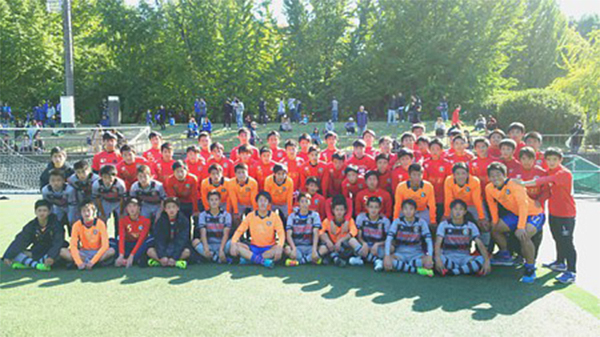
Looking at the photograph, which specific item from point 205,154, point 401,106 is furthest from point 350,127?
point 205,154

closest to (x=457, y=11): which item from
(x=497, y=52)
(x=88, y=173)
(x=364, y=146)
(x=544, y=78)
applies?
(x=497, y=52)

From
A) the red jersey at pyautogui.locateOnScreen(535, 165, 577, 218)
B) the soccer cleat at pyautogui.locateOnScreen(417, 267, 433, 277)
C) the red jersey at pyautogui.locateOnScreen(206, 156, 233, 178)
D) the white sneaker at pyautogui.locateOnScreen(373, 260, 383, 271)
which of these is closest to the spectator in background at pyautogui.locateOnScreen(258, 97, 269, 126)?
the red jersey at pyautogui.locateOnScreen(206, 156, 233, 178)

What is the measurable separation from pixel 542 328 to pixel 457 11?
31.9 metres

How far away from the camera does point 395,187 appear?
7.15 metres

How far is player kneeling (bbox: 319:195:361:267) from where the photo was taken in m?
6.62

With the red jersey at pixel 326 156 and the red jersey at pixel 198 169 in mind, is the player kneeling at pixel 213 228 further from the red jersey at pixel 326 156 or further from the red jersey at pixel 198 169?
the red jersey at pixel 326 156

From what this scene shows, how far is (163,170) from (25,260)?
2.30 m

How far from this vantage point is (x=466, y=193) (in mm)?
6438

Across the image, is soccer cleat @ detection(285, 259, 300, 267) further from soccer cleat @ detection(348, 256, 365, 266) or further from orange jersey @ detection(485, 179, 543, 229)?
orange jersey @ detection(485, 179, 543, 229)

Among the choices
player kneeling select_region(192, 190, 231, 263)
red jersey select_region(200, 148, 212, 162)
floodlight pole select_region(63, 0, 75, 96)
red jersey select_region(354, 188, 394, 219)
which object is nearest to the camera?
player kneeling select_region(192, 190, 231, 263)

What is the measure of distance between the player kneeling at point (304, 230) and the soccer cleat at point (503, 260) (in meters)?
2.31

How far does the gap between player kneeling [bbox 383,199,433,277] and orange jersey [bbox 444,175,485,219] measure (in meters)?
0.45

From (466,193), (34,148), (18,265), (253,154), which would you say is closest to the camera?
(18,265)

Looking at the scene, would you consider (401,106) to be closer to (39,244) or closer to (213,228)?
(213,228)
